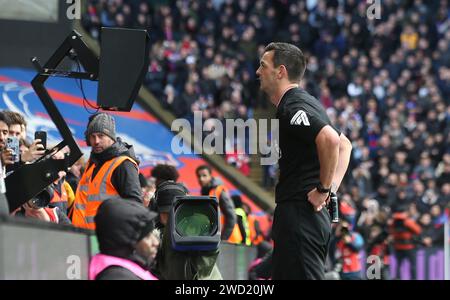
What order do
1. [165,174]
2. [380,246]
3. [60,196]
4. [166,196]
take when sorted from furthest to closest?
1. [380,246]
2. [60,196]
3. [165,174]
4. [166,196]

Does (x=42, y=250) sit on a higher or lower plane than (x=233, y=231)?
lower

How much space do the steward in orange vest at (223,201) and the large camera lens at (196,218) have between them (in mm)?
5320

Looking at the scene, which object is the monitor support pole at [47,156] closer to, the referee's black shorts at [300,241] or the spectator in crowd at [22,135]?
the spectator in crowd at [22,135]

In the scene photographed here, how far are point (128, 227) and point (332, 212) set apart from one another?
1719 millimetres

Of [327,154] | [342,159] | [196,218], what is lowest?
[196,218]

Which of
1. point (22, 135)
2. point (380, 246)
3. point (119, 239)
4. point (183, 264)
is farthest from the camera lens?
point (380, 246)

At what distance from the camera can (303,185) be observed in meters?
5.68

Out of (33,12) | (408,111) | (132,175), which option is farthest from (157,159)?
(132,175)

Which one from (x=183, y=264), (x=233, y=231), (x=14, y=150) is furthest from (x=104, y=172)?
(x=233, y=231)

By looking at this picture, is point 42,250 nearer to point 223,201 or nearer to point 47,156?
point 47,156

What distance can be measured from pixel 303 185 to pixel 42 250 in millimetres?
1636

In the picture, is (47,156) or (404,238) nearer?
(47,156)

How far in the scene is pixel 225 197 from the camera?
37.1 ft
